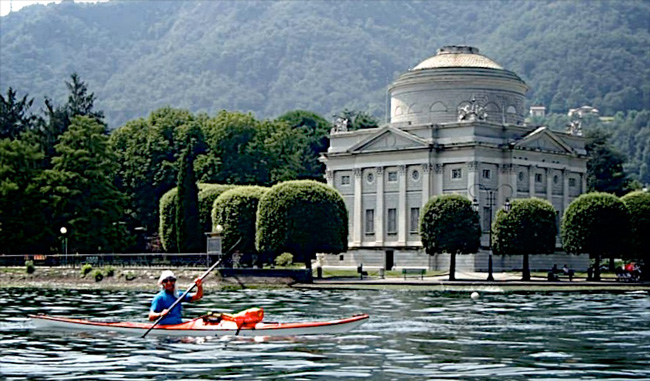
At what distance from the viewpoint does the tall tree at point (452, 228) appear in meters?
81.2

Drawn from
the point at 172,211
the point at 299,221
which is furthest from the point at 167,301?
the point at 172,211

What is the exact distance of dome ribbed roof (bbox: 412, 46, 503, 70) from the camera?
348ft

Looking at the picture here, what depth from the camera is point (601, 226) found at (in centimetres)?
7925

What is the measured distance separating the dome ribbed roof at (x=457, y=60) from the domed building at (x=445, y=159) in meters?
0.10

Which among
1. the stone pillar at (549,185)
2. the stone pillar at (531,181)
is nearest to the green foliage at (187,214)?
the stone pillar at (531,181)

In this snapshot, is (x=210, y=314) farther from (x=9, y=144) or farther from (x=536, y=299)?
(x=9, y=144)

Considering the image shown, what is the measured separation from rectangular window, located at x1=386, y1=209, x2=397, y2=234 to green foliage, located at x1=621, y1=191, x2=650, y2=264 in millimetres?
22158

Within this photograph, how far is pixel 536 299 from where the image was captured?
59.9 metres

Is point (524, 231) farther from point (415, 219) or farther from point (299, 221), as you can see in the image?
point (415, 219)

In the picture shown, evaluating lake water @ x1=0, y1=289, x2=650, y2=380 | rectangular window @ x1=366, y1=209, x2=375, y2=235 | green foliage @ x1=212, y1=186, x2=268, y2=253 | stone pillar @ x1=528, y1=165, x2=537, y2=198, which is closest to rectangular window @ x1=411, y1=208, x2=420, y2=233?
rectangular window @ x1=366, y1=209, x2=375, y2=235

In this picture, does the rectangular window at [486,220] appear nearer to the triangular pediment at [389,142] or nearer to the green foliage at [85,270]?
the triangular pediment at [389,142]

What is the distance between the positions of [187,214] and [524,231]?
70.0 feet

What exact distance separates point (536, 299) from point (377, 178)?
43.5 m

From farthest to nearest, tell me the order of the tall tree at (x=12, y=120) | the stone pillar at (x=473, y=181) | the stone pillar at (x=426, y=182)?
the tall tree at (x=12, y=120)
the stone pillar at (x=426, y=182)
the stone pillar at (x=473, y=181)
